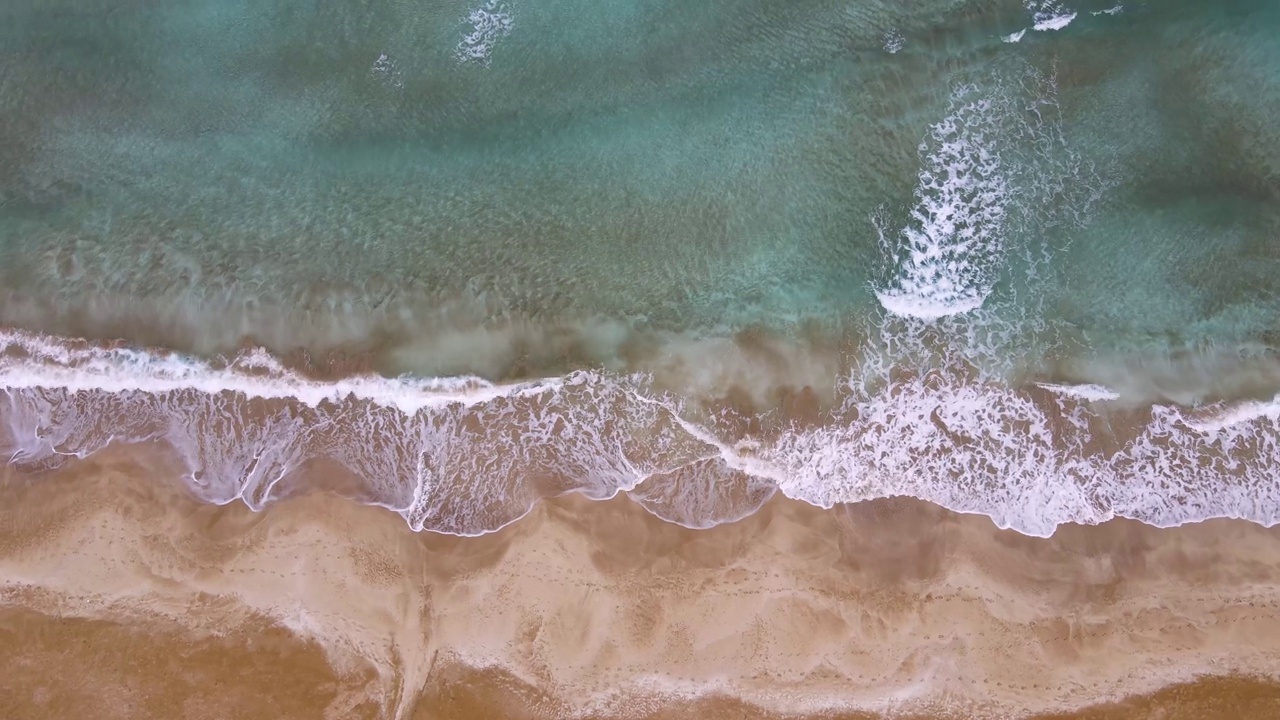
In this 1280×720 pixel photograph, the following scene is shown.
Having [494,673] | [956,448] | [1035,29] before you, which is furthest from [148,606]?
[1035,29]

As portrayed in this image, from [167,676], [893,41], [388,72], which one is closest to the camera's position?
[167,676]

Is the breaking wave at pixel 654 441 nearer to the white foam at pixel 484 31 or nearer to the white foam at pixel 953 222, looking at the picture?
the white foam at pixel 953 222

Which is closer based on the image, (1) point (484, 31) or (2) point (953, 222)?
(2) point (953, 222)

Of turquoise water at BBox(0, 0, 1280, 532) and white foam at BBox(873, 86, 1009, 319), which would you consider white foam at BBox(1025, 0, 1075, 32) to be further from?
white foam at BBox(873, 86, 1009, 319)

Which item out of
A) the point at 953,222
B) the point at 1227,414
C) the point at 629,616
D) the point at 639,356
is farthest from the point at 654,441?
the point at 1227,414

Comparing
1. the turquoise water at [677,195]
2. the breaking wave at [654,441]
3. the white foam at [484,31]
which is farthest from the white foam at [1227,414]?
the white foam at [484,31]

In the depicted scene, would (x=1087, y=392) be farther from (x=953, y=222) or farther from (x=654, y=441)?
(x=654, y=441)
